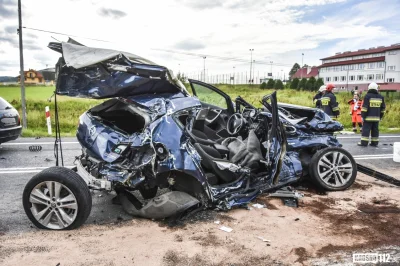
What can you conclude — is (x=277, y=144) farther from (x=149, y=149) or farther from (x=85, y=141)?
(x=85, y=141)

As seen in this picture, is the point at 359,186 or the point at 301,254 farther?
the point at 359,186

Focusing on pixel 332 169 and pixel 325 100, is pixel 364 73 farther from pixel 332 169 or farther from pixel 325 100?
pixel 332 169

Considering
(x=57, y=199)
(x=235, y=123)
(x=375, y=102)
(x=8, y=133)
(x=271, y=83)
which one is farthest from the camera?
(x=271, y=83)

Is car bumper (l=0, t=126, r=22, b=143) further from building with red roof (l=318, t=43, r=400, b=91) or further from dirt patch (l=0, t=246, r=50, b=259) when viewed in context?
building with red roof (l=318, t=43, r=400, b=91)

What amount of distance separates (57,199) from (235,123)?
2.73 metres

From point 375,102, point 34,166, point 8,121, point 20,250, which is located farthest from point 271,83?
point 20,250

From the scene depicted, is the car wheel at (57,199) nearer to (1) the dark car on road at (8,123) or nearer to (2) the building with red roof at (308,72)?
(1) the dark car on road at (8,123)

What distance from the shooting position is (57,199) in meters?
3.44

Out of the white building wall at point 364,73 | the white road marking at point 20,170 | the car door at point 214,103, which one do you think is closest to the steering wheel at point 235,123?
the car door at point 214,103

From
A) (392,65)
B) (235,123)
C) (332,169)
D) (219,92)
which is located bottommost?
(332,169)

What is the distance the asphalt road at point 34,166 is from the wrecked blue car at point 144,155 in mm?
332

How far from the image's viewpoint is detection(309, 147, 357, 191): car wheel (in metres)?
4.85

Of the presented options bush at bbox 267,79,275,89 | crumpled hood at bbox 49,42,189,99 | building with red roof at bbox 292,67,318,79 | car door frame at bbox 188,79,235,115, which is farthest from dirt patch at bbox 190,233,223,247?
building with red roof at bbox 292,67,318,79

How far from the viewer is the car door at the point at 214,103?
17.2 ft
